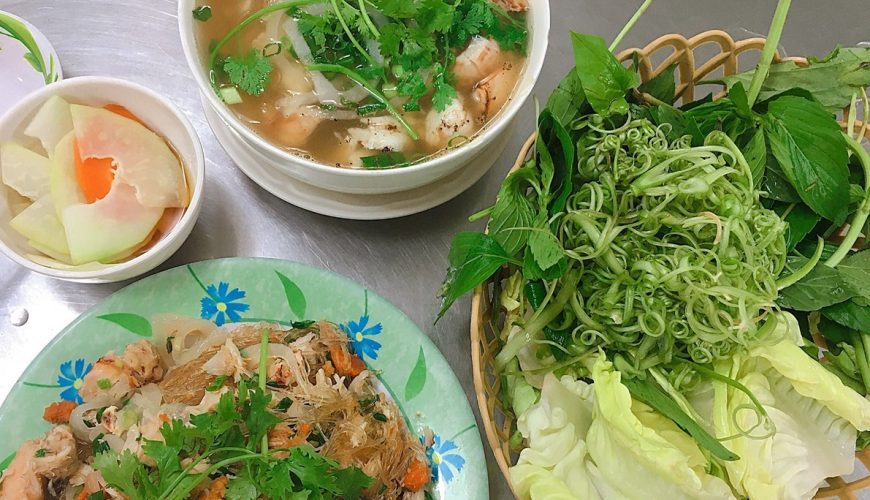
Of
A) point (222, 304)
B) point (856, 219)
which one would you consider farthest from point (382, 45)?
point (856, 219)

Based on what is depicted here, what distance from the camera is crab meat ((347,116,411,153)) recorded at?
1.23 meters

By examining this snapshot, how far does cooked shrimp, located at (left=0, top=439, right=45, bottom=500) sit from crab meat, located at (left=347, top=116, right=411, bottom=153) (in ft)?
2.61

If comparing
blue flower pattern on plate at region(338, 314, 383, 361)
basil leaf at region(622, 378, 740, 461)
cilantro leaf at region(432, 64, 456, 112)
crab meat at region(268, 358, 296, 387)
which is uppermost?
cilantro leaf at region(432, 64, 456, 112)

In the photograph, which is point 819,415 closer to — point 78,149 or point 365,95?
point 365,95

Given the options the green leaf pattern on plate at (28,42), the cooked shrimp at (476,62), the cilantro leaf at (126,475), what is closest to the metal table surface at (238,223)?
the green leaf pattern on plate at (28,42)

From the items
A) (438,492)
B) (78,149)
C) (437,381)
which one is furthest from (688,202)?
(78,149)

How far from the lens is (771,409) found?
3.74 ft

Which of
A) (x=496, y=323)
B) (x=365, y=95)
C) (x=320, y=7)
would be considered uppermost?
(x=320, y=7)

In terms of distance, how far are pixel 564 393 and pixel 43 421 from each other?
943mm

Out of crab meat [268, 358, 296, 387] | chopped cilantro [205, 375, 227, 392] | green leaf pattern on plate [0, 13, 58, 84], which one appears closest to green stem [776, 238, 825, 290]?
crab meat [268, 358, 296, 387]

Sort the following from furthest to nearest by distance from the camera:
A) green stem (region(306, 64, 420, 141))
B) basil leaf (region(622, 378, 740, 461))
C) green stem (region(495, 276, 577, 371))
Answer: green stem (region(306, 64, 420, 141))
green stem (region(495, 276, 577, 371))
basil leaf (region(622, 378, 740, 461))

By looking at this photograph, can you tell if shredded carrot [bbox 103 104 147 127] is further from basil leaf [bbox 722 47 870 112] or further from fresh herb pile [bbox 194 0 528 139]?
basil leaf [bbox 722 47 870 112]

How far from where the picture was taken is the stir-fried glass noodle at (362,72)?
1216 mm

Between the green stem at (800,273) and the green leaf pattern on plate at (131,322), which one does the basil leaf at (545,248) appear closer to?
the green stem at (800,273)
